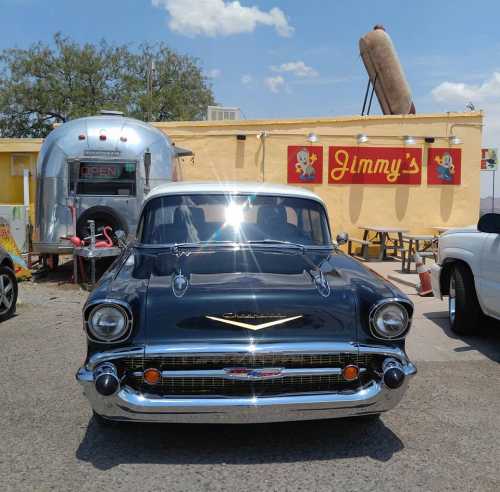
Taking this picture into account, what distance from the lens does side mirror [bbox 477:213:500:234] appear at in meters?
5.37

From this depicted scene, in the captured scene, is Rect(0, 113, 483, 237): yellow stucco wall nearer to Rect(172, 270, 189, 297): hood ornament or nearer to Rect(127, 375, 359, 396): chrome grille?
Rect(172, 270, 189, 297): hood ornament

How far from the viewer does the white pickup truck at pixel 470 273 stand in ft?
18.4

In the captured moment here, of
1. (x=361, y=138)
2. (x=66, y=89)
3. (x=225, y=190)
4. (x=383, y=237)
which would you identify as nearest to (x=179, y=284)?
(x=225, y=190)

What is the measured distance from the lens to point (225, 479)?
10.1ft

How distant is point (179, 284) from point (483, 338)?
14.3 feet

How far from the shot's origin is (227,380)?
311cm

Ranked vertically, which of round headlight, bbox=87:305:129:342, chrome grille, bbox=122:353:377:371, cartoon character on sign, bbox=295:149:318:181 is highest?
cartoon character on sign, bbox=295:149:318:181

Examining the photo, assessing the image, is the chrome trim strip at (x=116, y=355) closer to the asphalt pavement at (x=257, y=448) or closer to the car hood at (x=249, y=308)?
the car hood at (x=249, y=308)

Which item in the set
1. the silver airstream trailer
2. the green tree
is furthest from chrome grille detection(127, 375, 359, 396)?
the green tree

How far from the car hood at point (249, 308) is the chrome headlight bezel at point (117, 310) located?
9 cm

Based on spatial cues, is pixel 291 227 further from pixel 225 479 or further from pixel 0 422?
pixel 0 422

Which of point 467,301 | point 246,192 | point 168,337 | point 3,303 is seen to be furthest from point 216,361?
point 3,303

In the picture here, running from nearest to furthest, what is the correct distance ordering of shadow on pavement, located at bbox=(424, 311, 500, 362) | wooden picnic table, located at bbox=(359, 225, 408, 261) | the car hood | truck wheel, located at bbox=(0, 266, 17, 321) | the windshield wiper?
1. the car hood
2. the windshield wiper
3. shadow on pavement, located at bbox=(424, 311, 500, 362)
4. truck wheel, located at bbox=(0, 266, 17, 321)
5. wooden picnic table, located at bbox=(359, 225, 408, 261)

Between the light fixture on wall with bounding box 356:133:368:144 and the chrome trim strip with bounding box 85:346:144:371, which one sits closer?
the chrome trim strip with bounding box 85:346:144:371
